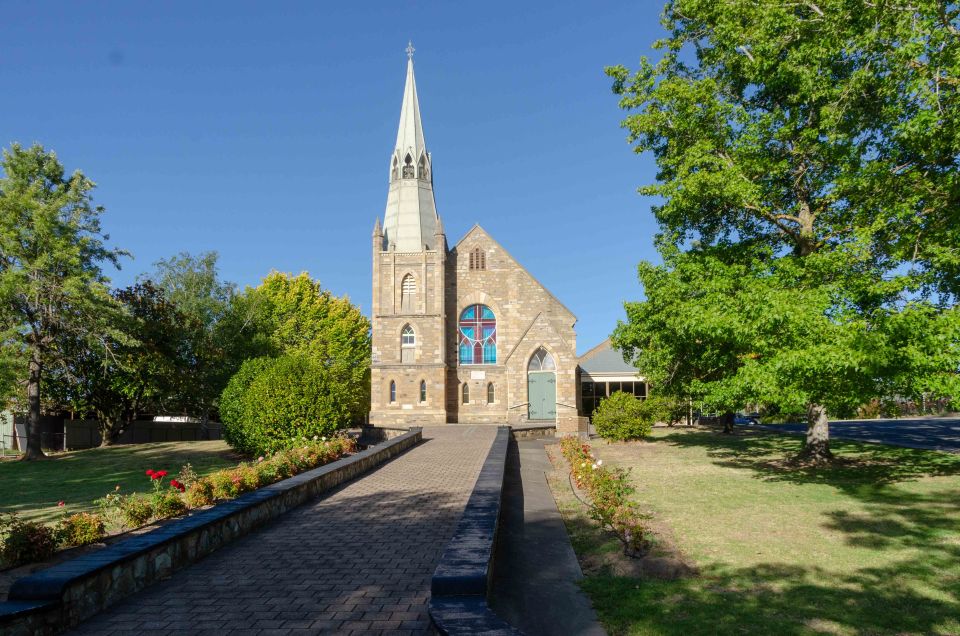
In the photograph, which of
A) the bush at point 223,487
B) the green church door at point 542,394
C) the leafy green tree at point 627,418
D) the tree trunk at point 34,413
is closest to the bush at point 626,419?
the leafy green tree at point 627,418

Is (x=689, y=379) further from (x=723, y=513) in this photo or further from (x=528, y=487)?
(x=723, y=513)

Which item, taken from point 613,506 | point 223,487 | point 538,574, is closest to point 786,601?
point 538,574

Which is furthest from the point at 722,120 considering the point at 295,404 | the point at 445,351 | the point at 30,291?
the point at 30,291

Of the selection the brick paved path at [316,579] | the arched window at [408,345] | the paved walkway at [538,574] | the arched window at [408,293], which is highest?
the arched window at [408,293]

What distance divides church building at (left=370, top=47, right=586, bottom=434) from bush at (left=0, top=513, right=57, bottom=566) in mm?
25105

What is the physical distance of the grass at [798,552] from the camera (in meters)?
5.79

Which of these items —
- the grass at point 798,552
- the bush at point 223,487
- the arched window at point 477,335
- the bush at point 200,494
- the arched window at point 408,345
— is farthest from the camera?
the arched window at point 477,335

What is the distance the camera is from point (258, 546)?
25.5 ft

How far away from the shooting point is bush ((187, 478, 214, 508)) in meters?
10.6

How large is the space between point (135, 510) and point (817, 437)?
15.3 meters

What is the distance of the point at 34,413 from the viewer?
968 inches

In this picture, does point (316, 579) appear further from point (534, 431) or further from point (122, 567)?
point (534, 431)

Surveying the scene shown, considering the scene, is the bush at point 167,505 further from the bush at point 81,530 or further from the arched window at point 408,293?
the arched window at point 408,293

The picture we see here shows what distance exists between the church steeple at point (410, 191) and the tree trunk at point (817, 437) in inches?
925
